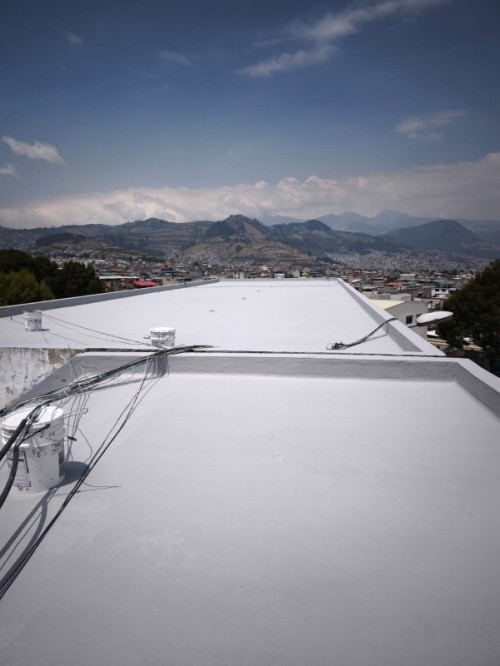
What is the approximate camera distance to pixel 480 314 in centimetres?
2667

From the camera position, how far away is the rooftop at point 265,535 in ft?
4.52

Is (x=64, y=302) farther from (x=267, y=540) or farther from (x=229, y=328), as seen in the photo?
(x=267, y=540)

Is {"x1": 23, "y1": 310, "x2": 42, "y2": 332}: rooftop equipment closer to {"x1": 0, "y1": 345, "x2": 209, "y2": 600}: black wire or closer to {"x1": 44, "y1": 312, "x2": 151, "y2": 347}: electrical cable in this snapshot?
{"x1": 44, "y1": 312, "x2": 151, "y2": 347}: electrical cable

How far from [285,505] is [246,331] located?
4948mm

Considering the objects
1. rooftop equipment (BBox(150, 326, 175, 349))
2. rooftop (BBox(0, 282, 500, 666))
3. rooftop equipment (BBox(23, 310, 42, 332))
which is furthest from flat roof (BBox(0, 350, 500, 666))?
rooftop equipment (BBox(23, 310, 42, 332))

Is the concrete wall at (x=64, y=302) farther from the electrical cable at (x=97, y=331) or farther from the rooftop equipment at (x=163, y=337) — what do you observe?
the rooftop equipment at (x=163, y=337)

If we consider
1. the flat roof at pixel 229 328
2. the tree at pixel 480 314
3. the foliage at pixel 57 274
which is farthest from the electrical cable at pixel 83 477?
the foliage at pixel 57 274

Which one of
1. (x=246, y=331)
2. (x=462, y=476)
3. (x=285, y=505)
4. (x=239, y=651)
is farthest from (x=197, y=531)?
(x=246, y=331)

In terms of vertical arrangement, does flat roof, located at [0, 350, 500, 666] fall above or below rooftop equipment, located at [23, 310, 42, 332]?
below

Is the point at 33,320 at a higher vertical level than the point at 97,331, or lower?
higher

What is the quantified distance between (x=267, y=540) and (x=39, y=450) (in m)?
1.40

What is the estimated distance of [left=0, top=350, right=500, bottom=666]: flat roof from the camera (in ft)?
4.50

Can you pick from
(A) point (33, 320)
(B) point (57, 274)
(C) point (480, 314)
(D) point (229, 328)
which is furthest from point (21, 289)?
(C) point (480, 314)

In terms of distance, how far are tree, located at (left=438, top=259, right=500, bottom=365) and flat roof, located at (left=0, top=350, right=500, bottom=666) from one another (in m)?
26.7
